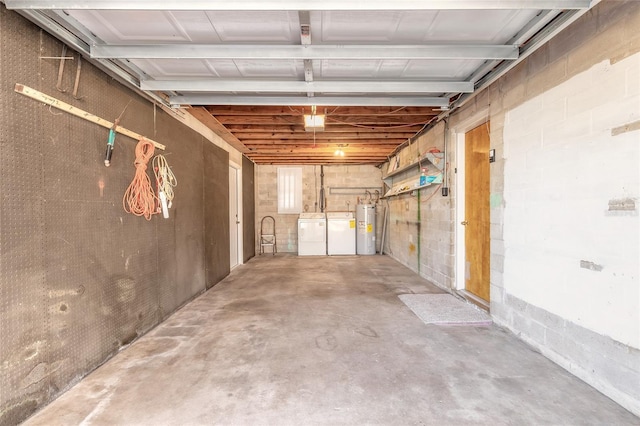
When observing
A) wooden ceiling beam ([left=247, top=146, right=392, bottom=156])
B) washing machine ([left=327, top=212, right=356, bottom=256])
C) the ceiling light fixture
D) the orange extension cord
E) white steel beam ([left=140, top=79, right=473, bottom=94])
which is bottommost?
washing machine ([left=327, top=212, right=356, bottom=256])

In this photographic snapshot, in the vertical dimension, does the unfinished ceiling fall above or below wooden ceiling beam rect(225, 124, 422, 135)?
below

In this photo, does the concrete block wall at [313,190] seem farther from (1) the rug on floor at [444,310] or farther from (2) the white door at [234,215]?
(1) the rug on floor at [444,310]

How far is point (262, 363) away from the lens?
6.70ft

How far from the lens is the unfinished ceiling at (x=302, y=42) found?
4.95 feet

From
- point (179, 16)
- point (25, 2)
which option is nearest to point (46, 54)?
point (25, 2)

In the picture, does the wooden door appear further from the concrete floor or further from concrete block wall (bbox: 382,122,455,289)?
the concrete floor

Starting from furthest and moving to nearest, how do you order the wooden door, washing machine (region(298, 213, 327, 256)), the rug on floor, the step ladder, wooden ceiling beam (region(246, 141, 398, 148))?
the step ladder → washing machine (region(298, 213, 327, 256)) → wooden ceiling beam (region(246, 141, 398, 148)) → the wooden door → the rug on floor

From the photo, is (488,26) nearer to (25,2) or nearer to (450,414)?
(450,414)

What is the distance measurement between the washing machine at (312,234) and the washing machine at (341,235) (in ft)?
0.49

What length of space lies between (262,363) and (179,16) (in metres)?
2.28

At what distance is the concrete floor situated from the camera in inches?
59.9

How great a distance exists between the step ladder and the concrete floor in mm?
4506

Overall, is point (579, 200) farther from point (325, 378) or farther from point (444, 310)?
point (325, 378)

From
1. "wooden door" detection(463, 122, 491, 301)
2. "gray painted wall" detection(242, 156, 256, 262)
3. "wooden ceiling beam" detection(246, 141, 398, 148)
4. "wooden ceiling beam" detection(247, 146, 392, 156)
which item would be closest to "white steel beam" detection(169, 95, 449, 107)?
"wooden door" detection(463, 122, 491, 301)
